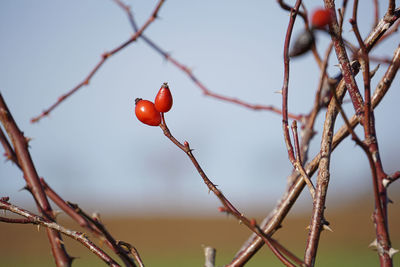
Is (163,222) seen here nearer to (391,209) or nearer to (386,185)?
(391,209)

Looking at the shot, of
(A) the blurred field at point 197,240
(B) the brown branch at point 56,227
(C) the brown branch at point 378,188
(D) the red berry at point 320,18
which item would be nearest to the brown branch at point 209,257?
(B) the brown branch at point 56,227

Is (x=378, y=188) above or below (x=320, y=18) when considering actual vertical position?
below

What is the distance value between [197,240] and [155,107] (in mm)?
23249

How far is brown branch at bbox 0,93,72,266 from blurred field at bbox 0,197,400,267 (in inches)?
494

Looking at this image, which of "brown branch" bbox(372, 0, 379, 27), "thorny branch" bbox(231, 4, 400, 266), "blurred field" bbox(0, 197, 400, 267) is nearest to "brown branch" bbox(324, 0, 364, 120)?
"thorny branch" bbox(231, 4, 400, 266)

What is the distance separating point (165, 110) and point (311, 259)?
0.44 meters

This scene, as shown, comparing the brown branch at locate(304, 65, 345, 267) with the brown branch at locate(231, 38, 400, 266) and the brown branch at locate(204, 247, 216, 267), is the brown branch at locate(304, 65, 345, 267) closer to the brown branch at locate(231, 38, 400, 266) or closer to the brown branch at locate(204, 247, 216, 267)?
the brown branch at locate(231, 38, 400, 266)

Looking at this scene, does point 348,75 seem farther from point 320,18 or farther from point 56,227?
point 56,227

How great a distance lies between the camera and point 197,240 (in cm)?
2344

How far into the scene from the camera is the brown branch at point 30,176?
980 mm

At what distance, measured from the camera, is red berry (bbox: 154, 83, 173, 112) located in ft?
3.14

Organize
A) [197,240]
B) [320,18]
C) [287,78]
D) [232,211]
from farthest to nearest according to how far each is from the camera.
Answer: [197,240] < [287,78] < [232,211] < [320,18]

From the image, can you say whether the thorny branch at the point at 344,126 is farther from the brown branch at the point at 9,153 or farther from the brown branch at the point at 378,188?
the brown branch at the point at 9,153

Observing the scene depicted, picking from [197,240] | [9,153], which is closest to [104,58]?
[9,153]
